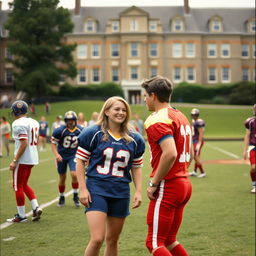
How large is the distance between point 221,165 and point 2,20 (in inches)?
2354

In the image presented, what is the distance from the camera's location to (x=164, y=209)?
477 cm

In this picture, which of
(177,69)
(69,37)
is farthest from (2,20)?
(177,69)

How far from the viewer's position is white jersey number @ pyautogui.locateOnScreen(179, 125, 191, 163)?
16.1 ft

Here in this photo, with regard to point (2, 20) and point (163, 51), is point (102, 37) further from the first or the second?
point (2, 20)

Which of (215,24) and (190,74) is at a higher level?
(215,24)

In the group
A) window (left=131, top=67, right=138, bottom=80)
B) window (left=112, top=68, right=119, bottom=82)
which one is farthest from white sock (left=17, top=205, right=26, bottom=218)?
window (left=112, top=68, right=119, bottom=82)

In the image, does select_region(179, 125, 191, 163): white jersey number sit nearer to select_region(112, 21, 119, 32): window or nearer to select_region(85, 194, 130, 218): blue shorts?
select_region(85, 194, 130, 218): blue shorts

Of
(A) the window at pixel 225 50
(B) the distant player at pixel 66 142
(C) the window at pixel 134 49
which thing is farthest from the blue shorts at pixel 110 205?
(A) the window at pixel 225 50

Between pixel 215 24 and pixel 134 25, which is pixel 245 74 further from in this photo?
pixel 134 25

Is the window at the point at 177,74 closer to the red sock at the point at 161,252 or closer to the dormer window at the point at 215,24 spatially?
the dormer window at the point at 215,24

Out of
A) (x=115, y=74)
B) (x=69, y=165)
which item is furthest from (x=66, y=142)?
(x=115, y=74)

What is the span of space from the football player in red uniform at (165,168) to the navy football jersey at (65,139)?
5.24m

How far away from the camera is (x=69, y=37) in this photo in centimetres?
6938

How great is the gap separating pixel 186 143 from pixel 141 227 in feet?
12.3
